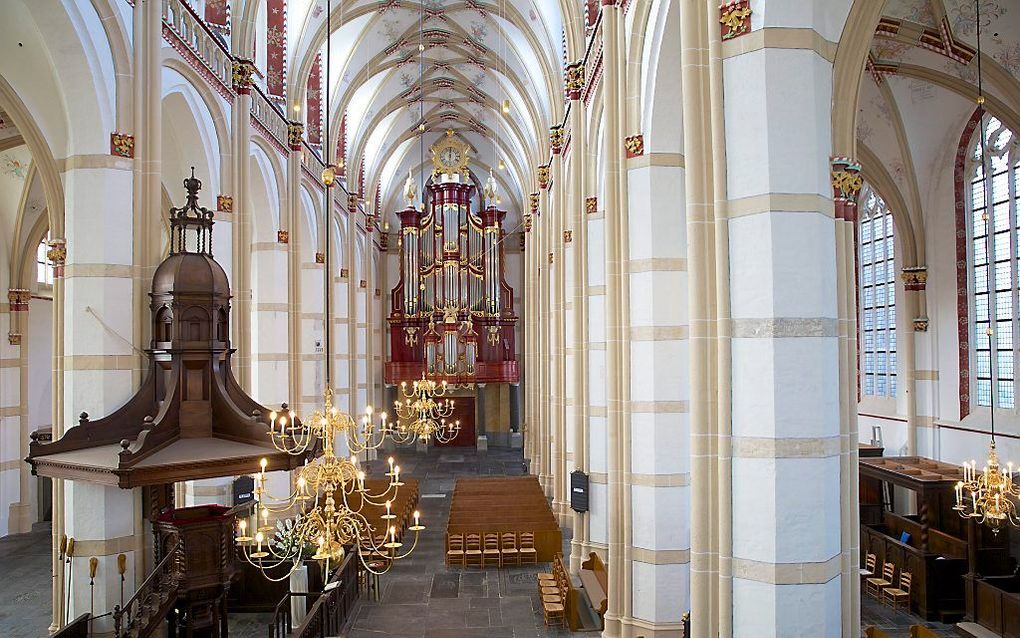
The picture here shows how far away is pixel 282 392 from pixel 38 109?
29.5 feet

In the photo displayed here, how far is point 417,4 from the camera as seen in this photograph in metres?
23.4

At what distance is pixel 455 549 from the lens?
54.4ft

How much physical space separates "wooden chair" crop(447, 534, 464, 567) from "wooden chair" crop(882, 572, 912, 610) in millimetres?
8590

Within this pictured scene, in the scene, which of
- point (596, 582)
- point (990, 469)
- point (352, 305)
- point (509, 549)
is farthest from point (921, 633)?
point (352, 305)

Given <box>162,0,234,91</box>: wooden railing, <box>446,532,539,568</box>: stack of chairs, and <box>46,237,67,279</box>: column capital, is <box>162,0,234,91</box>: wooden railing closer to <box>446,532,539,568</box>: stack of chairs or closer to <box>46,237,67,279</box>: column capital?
<box>46,237,67,279</box>: column capital

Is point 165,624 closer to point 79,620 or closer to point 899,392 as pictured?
point 79,620

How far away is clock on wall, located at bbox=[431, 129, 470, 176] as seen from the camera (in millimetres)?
32938

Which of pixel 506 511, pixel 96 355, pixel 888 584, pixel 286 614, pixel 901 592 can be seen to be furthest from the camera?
pixel 506 511

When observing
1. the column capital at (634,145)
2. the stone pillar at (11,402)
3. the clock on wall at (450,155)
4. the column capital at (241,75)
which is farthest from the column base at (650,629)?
the clock on wall at (450,155)

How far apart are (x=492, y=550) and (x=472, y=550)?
0.45 metres

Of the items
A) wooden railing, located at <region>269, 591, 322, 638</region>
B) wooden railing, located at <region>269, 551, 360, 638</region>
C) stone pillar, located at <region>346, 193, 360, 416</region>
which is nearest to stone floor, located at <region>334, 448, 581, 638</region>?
wooden railing, located at <region>269, 551, 360, 638</region>

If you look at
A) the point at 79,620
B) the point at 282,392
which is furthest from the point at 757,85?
the point at 282,392

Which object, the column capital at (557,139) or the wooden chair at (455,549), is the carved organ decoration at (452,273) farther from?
the wooden chair at (455,549)

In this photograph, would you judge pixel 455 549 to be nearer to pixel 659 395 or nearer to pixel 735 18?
pixel 659 395
